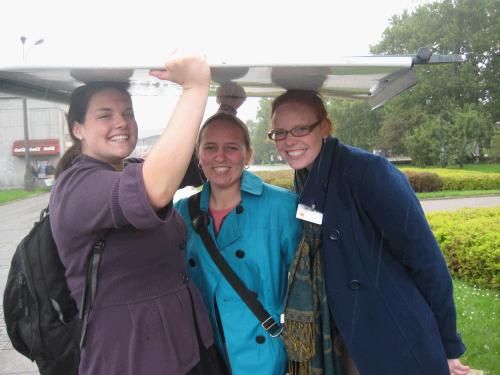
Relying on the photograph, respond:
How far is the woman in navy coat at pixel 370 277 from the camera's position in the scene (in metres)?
1.77

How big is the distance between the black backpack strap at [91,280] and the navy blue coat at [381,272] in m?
0.92

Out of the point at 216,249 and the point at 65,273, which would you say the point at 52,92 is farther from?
the point at 216,249

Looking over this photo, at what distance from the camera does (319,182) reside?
6.20ft

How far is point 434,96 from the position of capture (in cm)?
3506

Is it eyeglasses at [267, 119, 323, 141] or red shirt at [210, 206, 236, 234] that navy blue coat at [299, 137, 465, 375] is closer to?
eyeglasses at [267, 119, 323, 141]

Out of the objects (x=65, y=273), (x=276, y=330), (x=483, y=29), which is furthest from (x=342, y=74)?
(x=483, y=29)

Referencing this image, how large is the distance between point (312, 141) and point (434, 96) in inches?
1458

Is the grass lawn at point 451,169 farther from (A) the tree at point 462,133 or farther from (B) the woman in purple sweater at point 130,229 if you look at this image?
(B) the woman in purple sweater at point 130,229

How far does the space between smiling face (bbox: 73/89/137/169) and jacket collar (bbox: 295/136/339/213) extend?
79 centimetres

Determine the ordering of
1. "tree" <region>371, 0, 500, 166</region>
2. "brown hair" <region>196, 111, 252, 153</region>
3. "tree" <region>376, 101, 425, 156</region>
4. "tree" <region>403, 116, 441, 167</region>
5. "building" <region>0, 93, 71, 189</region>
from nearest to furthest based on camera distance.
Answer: "brown hair" <region>196, 111, 252, 153</region> < "tree" <region>403, 116, 441, 167</region> < "building" <region>0, 93, 71, 189</region> < "tree" <region>371, 0, 500, 166</region> < "tree" <region>376, 101, 425, 156</region>

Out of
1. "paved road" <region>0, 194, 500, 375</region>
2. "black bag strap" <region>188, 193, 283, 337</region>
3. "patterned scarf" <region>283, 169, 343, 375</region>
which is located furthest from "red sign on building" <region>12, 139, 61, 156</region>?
"patterned scarf" <region>283, 169, 343, 375</region>

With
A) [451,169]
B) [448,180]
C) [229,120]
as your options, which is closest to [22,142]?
[448,180]

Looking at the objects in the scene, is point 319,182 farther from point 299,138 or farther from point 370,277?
point 370,277

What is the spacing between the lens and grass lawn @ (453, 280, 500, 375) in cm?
352
